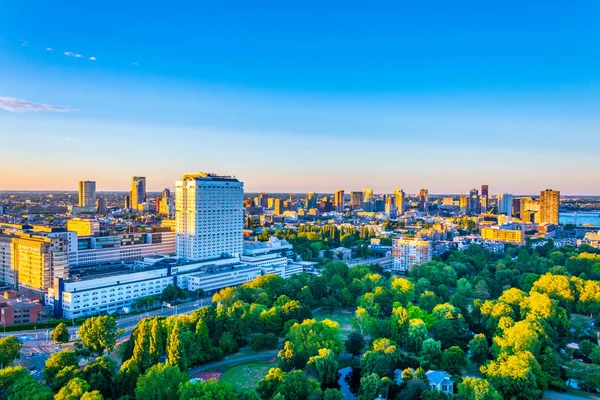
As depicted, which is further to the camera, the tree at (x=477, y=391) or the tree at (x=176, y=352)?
the tree at (x=176, y=352)

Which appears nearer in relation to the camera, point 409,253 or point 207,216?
point 207,216

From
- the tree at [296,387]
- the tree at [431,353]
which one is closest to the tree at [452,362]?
the tree at [431,353]

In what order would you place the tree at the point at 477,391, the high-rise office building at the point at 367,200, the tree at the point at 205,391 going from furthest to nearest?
the high-rise office building at the point at 367,200, the tree at the point at 477,391, the tree at the point at 205,391

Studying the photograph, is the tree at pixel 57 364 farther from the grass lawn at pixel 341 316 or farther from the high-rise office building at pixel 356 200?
the high-rise office building at pixel 356 200

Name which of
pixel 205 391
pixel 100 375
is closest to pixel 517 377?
pixel 205 391

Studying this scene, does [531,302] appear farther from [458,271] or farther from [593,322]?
[458,271]

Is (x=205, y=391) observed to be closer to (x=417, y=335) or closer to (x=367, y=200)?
(x=417, y=335)
